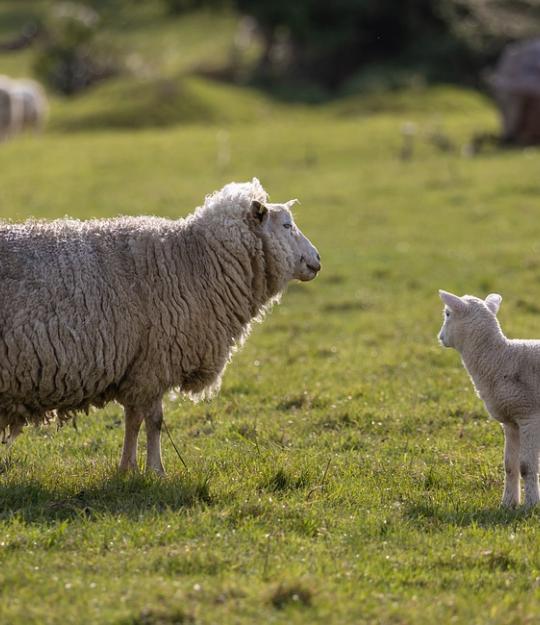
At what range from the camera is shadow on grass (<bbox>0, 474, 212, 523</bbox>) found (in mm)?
6754

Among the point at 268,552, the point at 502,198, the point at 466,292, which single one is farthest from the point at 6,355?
the point at 502,198

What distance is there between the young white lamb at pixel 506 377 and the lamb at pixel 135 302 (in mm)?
1509

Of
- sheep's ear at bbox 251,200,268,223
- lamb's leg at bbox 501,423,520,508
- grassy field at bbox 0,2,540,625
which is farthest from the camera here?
sheep's ear at bbox 251,200,268,223

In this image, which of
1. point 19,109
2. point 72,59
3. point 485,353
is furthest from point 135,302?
point 72,59

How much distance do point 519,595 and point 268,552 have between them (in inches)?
53.8

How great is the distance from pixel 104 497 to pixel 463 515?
7.45 ft

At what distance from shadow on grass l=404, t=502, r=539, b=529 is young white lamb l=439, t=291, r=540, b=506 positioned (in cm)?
22

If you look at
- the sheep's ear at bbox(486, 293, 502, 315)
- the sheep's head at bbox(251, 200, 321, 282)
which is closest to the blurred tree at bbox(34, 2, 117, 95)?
the sheep's head at bbox(251, 200, 321, 282)

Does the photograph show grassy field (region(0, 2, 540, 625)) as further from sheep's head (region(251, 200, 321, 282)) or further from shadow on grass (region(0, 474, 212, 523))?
sheep's head (region(251, 200, 321, 282))

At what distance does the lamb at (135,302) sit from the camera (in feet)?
24.5

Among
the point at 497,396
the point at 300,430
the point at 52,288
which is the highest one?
the point at 52,288

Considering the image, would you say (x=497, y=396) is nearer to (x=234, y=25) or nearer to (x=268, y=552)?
(x=268, y=552)

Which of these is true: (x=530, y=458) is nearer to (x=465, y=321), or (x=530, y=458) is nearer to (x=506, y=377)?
(x=506, y=377)

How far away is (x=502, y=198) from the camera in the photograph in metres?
21.8
